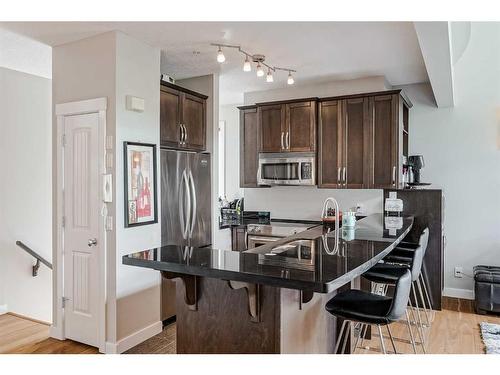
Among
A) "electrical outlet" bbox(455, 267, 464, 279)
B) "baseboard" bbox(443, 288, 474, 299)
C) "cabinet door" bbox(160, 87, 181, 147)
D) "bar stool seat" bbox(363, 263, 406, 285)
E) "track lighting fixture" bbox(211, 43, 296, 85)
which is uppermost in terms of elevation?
"track lighting fixture" bbox(211, 43, 296, 85)

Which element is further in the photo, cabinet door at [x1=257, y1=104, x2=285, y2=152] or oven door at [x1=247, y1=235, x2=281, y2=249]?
cabinet door at [x1=257, y1=104, x2=285, y2=152]

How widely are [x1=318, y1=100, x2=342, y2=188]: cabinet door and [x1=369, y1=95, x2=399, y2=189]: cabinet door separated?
378 mm

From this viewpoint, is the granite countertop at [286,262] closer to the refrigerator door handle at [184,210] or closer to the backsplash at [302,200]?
the refrigerator door handle at [184,210]

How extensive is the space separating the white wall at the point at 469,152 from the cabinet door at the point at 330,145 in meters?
1.16

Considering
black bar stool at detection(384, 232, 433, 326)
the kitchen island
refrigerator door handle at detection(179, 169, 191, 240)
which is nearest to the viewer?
the kitchen island

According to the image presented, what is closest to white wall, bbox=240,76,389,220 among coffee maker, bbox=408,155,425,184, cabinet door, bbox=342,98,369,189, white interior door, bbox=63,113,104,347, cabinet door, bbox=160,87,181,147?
cabinet door, bbox=342,98,369,189

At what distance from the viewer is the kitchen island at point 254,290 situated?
1843 millimetres

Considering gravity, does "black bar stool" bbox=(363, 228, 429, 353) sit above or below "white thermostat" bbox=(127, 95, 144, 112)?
below

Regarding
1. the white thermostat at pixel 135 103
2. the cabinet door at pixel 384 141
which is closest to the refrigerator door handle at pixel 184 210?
the white thermostat at pixel 135 103

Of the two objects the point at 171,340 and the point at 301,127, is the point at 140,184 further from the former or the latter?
the point at 301,127

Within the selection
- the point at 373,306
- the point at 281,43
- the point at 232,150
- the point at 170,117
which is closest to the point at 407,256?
the point at 373,306

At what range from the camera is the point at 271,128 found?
5.02 m

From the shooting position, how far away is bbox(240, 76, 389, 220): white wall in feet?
15.9

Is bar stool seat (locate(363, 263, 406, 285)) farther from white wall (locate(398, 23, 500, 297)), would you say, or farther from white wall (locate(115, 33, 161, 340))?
white wall (locate(398, 23, 500, 297))
